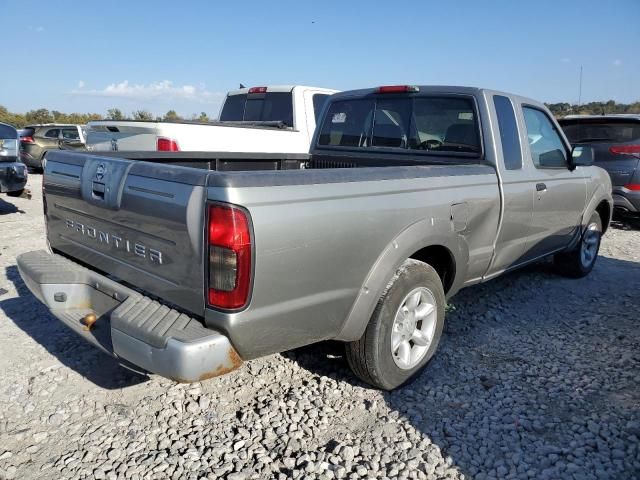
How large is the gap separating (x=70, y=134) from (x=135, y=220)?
16315mm

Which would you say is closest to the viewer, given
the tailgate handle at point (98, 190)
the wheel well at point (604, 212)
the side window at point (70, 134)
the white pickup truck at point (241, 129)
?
the tailgate handle at point (98, 190)

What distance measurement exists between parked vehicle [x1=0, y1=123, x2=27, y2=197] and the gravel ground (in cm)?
442

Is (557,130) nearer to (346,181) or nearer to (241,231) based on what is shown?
(346,181)

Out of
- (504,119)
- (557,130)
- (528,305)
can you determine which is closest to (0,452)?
(504,119)

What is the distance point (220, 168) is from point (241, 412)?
6.57 ft

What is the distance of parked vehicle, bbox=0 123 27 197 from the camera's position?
7684mm

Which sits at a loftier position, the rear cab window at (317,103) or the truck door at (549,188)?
the rear cab window at (317,103)

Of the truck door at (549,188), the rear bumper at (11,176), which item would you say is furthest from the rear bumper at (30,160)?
the truck door at (549,188)

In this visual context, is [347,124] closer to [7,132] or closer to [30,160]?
[7,132]

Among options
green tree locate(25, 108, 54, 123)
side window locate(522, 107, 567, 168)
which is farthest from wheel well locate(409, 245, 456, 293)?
green tree locate(25, 108, 54, 123)

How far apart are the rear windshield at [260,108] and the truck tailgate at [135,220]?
5.05 meters

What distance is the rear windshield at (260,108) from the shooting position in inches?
311

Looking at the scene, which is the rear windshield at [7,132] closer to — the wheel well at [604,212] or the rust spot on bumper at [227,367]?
the rust spot on bumper at [227,367]

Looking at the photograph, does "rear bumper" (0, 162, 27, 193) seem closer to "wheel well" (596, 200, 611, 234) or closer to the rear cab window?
the rear cab window
